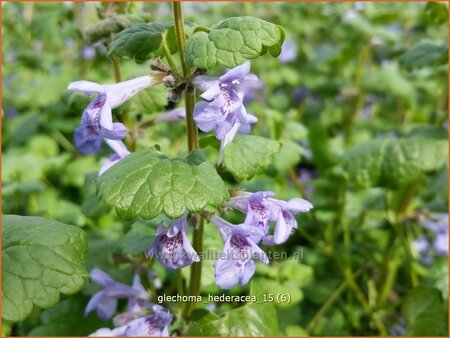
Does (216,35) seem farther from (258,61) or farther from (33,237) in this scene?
(258,61)

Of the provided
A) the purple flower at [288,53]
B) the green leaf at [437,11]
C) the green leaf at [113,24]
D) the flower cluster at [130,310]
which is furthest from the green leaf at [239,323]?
the purple flower at [288,53]

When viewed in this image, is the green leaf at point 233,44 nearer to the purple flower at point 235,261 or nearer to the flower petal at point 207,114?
the flower petal at point 207,114

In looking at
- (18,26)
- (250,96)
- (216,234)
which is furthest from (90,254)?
(18,26)

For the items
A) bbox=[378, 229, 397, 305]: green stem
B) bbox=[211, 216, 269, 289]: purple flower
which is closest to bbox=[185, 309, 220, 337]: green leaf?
bbox=[211, 216, 269, 289]: purple flower

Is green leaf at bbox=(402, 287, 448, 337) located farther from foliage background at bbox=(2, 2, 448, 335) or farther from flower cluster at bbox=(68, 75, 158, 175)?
flower cluster at bbox=(68, 75, 158, 175)

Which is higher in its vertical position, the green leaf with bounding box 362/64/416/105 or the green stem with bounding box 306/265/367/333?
the green leaf with bounding box 362/64/416/105

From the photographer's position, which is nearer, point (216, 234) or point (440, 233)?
point (216, 234)

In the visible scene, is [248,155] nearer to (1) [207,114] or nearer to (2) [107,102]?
(1) [207,114]
